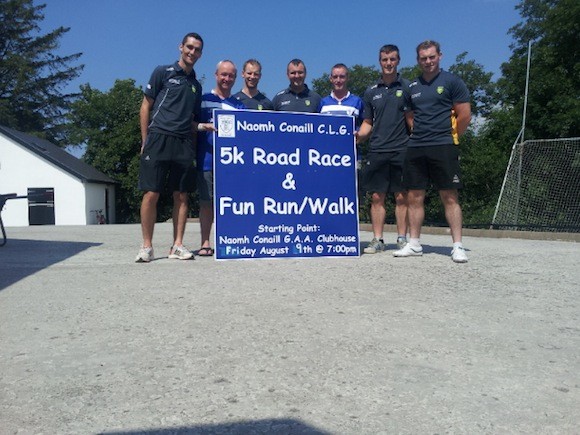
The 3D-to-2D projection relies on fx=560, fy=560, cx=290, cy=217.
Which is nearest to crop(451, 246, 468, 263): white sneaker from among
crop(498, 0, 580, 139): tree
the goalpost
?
the goalpost

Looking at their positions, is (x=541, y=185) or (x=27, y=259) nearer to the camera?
(x=27, y=259)

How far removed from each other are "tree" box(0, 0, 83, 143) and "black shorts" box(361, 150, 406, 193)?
133ft

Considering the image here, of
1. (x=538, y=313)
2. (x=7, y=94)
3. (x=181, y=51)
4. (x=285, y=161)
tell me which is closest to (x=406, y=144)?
(x=285, y=161)

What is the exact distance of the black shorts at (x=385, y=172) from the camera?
558 centimetres

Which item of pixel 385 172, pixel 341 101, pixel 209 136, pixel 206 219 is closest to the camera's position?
pixel 209 136

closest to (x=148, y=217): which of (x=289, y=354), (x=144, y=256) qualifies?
(x=144, y=256)

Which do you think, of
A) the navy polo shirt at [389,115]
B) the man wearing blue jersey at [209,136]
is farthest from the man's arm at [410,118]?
the man wearing blue jersey at [209,136]

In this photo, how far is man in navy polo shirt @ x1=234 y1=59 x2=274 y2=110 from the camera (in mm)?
5695

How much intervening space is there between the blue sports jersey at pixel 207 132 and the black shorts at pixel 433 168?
5.80 feet

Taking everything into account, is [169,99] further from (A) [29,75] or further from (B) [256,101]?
(A) [29,75]

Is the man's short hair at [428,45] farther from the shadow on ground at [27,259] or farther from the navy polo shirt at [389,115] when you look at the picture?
the shadow on ground at [27,259]

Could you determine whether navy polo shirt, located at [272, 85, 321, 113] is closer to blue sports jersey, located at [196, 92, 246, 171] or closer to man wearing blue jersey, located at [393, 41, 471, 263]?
blue sports jersey, located at [196, 92, 246, 171]

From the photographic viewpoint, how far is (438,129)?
16.5ft

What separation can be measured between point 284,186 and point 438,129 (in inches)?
58.5
